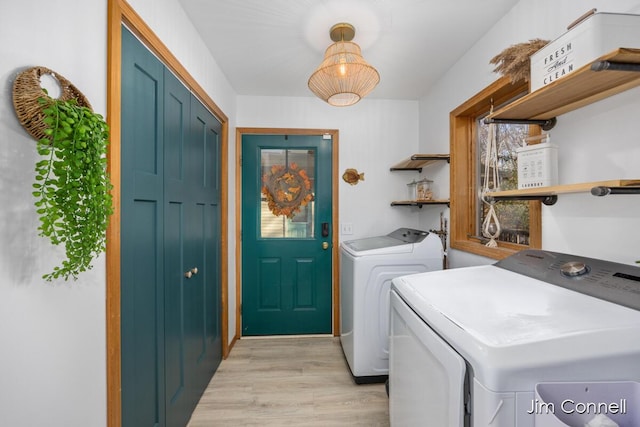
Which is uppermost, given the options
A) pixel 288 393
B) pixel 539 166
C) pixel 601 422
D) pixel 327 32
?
pixel 327 32

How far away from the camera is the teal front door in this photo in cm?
282

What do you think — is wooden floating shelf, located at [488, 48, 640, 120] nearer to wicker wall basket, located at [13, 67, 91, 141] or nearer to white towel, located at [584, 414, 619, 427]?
white towel, located at [584, 414, 619, 427]

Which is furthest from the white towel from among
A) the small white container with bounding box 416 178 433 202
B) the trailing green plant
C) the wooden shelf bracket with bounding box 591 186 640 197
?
the small white container with bounding box 416 178 433 202

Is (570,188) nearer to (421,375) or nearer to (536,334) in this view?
(536,334)

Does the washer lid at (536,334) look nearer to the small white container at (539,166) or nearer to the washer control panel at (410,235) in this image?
the small white container at (539,166)

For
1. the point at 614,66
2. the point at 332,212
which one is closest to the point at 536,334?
the point at 614,66

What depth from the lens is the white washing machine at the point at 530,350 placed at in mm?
593

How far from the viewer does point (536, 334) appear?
0.63 meters

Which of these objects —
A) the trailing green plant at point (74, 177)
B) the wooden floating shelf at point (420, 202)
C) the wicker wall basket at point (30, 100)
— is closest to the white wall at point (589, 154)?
the wooden floating shelf at point (420, 202)

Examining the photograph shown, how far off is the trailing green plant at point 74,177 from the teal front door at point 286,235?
6.84 ft

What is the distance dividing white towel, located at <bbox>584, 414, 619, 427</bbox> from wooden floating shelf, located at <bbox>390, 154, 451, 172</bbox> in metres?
1.91

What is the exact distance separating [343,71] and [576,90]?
100 centimetres

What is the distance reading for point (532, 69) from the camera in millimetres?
1152

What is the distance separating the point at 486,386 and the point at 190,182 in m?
1.67
